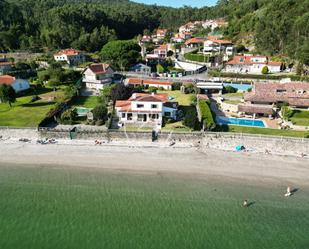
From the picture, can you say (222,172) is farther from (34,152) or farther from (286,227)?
(34,152)

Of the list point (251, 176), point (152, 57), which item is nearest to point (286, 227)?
point (251, 176)

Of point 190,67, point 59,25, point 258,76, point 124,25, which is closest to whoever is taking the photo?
point 258,76

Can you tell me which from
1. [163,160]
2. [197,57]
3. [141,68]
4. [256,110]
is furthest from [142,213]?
[197,57]

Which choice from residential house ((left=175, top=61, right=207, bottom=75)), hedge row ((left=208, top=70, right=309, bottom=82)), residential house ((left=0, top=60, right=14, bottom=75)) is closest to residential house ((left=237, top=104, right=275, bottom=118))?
hedge row ((left=208, top=70, right=309, bottom=82))

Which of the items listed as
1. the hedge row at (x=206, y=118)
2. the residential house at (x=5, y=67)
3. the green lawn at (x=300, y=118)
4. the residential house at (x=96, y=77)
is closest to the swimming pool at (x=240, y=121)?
the hedge row at (x=206, y=118)

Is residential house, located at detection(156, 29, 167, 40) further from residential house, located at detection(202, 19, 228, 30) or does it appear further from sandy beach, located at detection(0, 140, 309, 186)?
sandy beach, located at detection(0, 140, 309, 186)

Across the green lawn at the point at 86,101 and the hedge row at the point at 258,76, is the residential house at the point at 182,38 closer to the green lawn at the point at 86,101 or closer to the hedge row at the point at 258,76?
the hedge row at the point at 258,76

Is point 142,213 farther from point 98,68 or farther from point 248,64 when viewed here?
point 248,64
